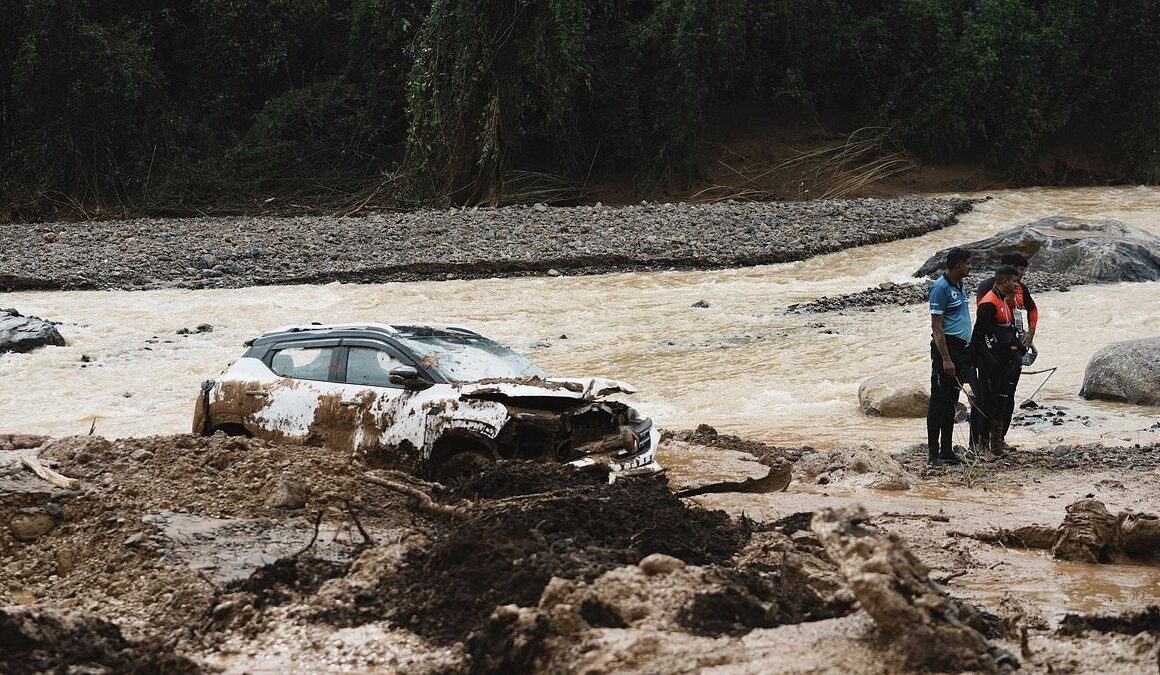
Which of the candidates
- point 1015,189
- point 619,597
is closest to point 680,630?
point 619,597

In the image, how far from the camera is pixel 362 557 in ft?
21.2

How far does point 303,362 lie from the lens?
951 centimetres

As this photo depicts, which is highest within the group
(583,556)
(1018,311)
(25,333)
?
(1018,311)

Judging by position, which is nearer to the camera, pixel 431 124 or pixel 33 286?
pixel 33 286

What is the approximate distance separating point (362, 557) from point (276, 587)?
50 centimetres

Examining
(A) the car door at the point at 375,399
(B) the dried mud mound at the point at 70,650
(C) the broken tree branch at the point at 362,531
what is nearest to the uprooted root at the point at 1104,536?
(C) the broken tree branch at the point at 362,531

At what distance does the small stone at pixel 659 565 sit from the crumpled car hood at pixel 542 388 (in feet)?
8.93

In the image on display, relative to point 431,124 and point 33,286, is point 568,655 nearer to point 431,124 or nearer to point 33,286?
point 33,286

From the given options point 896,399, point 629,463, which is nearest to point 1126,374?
point 896,399

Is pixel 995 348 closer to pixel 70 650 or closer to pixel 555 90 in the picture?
pixel 70 650

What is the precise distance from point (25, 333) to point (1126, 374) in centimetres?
1435

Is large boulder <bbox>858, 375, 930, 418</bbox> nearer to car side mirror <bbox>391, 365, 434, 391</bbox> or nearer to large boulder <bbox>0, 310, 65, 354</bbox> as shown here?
car side mirror <bbox>391, 365, 434, 391</bbox>

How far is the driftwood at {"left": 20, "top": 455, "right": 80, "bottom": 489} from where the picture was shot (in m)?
7.59

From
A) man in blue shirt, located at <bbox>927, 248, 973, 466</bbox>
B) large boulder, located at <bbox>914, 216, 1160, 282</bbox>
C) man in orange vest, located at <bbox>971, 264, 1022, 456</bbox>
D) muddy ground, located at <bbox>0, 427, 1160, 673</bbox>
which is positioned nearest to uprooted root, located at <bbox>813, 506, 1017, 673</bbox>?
muddy ground, located at <bbox>0, 427, 1160, 673</bbox>
